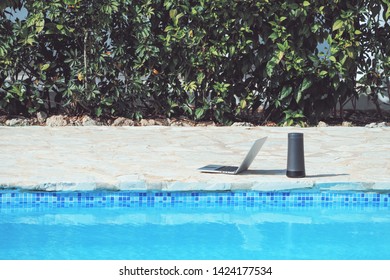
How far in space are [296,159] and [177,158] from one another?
4.66ft

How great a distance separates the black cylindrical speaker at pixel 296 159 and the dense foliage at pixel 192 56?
326 cm

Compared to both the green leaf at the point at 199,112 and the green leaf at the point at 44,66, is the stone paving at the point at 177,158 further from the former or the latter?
the green leaf at the point at 44,66

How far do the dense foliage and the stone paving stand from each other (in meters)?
0.64

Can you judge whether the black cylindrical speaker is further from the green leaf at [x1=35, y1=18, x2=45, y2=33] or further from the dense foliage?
the green leaf at [x1=35, y1=18, x2=45, y2=33]

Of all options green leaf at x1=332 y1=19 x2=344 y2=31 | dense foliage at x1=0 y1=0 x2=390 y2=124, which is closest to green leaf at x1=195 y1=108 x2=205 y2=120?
dense foliage at x1=0 y1=0 x2=390 y2=124

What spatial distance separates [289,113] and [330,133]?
37.2 inches

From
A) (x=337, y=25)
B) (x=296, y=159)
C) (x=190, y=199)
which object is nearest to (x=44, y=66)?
(x=337, y=25)

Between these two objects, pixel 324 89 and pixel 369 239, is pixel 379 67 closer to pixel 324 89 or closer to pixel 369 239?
pixel 324 89

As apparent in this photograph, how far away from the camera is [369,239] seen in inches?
253

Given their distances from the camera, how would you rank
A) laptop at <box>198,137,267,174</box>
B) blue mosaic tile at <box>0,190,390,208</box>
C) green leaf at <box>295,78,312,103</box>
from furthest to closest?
green leaf at <box>295,78,312,103</box>, laptop at <box>198,137,267,174</box>, blue mosaic tile at <box>0,190,390,208</box>

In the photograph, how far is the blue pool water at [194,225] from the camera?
6086 millimetres

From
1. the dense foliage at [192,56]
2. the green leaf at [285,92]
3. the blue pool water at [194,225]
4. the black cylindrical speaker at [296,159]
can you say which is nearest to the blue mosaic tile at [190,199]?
the blue pool water at [194,225]

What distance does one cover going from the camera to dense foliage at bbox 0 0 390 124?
1045 centimetres
